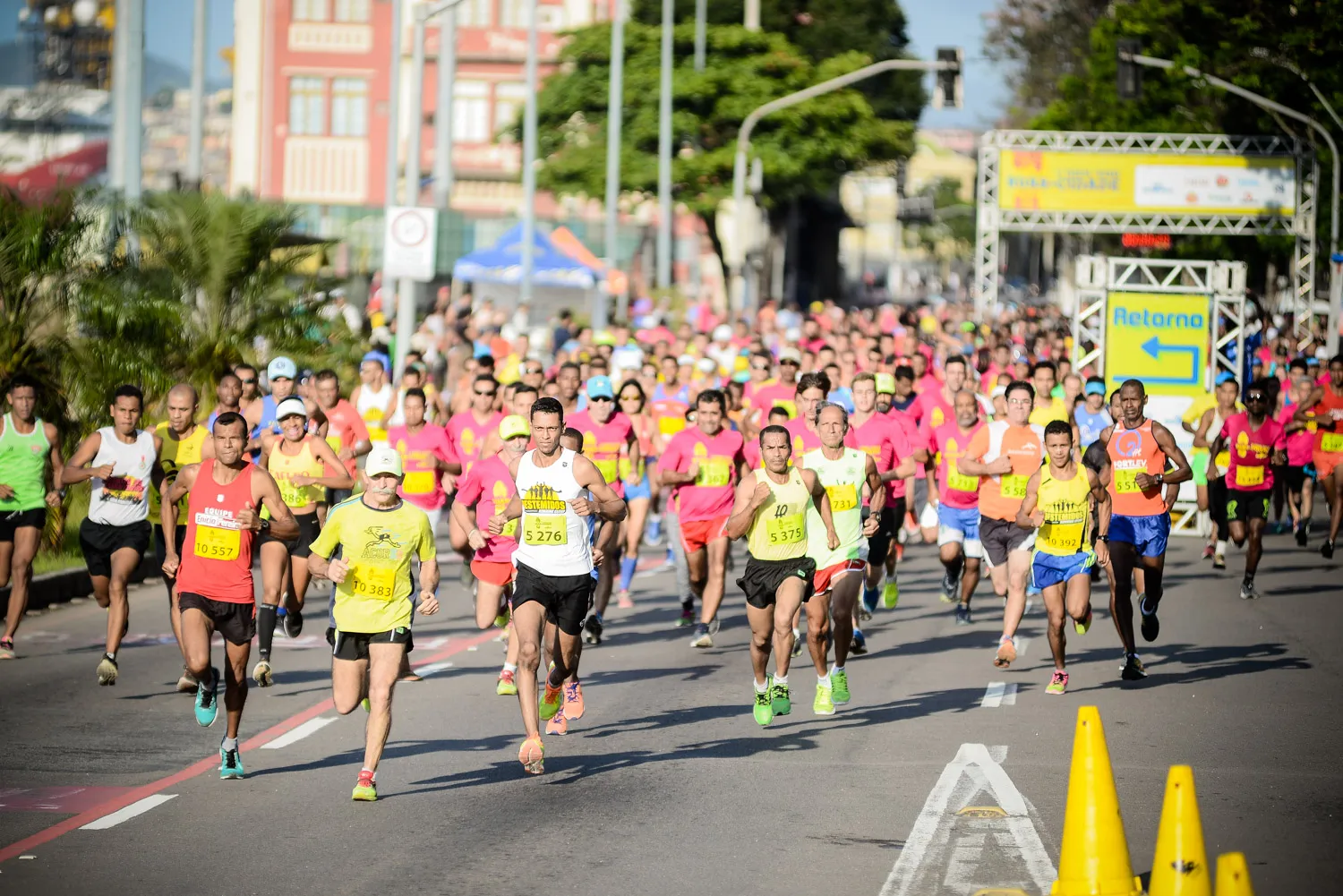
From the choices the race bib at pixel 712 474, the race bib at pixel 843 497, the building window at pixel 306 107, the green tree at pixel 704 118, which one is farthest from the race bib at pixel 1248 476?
the building window at pixel 306 107

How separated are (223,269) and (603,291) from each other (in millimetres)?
15274

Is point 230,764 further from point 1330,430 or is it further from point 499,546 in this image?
point 1330,430

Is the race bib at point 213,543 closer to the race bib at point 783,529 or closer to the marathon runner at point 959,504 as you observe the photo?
the race bib at point 783,529

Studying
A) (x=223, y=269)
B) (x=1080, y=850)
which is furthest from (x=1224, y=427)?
(x=1080, y=850)

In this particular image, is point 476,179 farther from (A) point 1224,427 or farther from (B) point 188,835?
(B) point 188,835

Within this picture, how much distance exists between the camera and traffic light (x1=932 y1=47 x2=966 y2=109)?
33688 millimetres

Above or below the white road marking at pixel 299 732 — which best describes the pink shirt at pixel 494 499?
above

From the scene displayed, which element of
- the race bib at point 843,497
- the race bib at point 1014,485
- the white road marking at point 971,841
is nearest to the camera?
the white road marking at point 971,841

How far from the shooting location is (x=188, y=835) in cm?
856

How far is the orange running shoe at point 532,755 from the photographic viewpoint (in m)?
9.70

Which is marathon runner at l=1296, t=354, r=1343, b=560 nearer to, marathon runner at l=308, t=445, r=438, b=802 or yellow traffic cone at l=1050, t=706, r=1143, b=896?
marathon runner at l=308, t=445, r=438, b=802

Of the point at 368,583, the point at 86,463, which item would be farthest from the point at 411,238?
the point at 368,583

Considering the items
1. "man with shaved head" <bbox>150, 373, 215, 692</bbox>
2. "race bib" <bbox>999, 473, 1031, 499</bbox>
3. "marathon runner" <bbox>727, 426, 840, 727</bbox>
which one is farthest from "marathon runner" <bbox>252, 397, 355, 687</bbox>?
"race bib" <bbox>999, 473, 1031, 499</bbox>

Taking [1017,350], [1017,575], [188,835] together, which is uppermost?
[1017,350]
